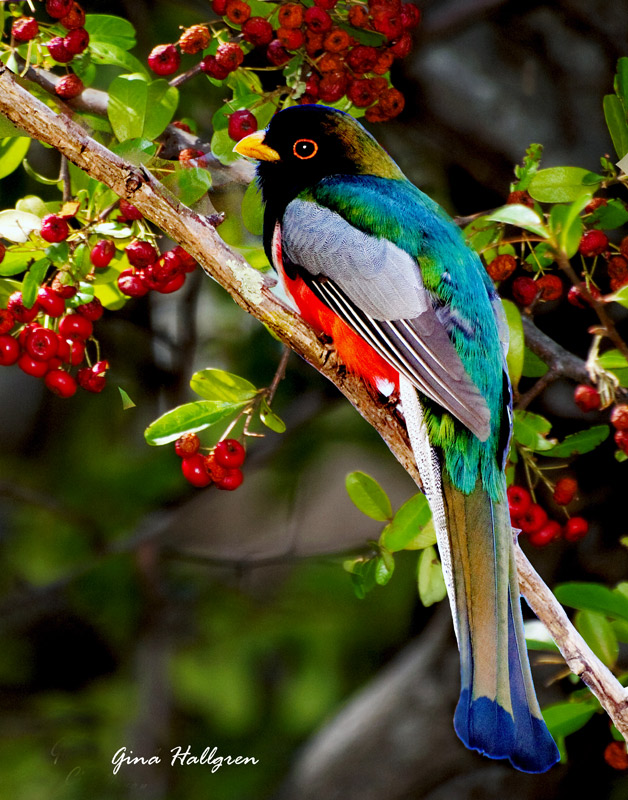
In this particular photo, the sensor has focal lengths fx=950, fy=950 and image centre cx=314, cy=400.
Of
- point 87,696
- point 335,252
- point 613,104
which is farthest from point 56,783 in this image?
point 613,104

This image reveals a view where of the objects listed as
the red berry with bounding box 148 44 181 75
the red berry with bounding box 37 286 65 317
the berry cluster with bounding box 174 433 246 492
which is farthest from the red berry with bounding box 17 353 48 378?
the red berry with bounding box 148 44 181 75

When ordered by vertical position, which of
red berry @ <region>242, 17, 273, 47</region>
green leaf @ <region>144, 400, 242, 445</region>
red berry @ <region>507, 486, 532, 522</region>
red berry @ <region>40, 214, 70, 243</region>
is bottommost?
red berry @ <region>507, 486, 532, 522</region>

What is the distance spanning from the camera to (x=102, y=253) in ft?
7.22

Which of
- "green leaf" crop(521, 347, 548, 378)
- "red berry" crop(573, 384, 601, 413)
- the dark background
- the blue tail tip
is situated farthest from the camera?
the dark background

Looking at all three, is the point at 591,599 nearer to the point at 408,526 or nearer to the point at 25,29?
the point at 408,526

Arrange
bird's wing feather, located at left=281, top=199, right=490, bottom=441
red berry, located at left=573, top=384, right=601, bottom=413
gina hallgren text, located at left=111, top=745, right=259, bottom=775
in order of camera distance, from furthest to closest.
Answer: gina hallgren text, located at left=111, top=745, right=259, bottom=775 → red berry, located at left=573, top=384, right=601, bottom=413 → bird's wing feather, located at left=281, top=199, right=490, bottom=441

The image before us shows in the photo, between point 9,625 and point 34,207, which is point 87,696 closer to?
point 9,625

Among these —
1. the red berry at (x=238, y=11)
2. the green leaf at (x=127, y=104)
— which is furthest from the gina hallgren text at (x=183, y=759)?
the red berry at (x=238, y=11)

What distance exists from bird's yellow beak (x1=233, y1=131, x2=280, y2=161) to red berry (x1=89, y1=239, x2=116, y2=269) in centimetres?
41

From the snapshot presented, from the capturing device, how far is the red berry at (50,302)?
216 centimetres

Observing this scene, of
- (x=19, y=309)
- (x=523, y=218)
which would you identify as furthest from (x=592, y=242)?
(x=19, y=309)

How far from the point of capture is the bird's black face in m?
2.41

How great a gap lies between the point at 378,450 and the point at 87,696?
178 centimetres

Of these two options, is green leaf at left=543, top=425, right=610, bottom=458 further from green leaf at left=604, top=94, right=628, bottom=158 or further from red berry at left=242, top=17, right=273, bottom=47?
red berry at left=242, top=17, right=273, bottom=47
